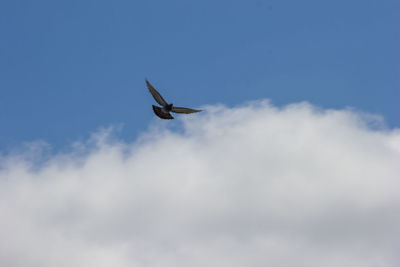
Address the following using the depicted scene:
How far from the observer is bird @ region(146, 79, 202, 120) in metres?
41.7

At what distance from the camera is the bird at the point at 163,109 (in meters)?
41.7

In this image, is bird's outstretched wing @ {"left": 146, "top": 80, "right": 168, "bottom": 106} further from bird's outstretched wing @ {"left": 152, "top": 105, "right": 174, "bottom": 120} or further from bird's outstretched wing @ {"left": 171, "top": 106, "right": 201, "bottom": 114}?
bird's outstretched wing @ {"left": 171, "top": 106, "right": 201, "bottom": 114}

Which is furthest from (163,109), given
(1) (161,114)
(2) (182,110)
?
(2) (182,110)

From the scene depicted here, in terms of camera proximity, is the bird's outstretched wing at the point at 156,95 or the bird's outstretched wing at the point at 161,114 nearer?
the bird's outstretched wing at the point at 161,114

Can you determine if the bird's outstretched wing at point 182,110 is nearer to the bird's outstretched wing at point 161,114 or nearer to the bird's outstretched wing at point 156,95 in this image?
the bird's outstretched wing at point 161,114

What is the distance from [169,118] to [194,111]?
9.65ft

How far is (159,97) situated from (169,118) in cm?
262

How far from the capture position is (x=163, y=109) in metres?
41.7

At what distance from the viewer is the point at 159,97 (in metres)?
42.3

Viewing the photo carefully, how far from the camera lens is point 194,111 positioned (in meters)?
41.7

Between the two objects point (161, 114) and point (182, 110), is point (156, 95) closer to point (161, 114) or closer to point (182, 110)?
point (161, 114)

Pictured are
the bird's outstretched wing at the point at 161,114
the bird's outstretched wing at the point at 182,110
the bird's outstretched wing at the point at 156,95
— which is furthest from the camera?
the bird's outstretched wing at the point at 156,95

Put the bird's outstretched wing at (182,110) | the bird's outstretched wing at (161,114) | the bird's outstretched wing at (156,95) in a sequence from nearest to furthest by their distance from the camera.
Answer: the bird's outstretched wing at (161,114) → the bird's outstretched wing at (182,110) → the bird's outstretched wing at (156,95)

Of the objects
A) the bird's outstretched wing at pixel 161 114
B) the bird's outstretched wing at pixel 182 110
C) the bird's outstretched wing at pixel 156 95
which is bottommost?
the bird's outstretched wing at pixel 161 114
